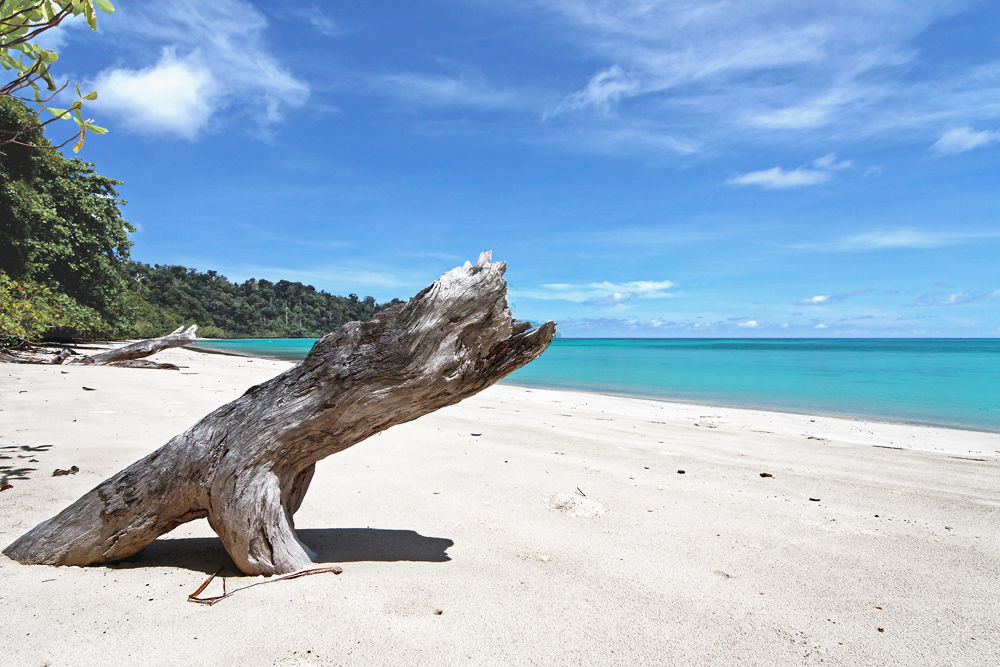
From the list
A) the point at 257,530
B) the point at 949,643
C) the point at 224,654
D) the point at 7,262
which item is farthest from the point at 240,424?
the point at 7,262

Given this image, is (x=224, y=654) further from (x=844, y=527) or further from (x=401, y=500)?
(x=844, y=527)

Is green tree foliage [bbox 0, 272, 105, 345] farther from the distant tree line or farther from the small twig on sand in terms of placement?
the small twig on sand

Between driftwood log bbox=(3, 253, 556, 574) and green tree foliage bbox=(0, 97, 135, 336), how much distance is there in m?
22.1

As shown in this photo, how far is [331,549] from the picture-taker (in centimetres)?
337

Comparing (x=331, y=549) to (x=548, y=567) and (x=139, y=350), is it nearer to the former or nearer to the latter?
(x=548, y=567)

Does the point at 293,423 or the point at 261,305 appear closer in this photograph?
the point at 293,423

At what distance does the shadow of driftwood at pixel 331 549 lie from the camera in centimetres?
305

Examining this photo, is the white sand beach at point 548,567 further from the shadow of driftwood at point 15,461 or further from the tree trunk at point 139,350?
the tree trunk at point 139,350

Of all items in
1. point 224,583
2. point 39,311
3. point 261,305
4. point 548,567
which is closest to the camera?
point 224,583

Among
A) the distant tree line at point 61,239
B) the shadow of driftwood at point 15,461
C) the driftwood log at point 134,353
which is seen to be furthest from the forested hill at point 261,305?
the shadow of driftwood at point 15,461

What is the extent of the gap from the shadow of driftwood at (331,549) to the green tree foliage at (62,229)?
21.9 meters

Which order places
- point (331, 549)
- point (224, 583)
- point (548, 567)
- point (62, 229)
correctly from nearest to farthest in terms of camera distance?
1. point (224, 583)
2. point (548, 567)
3. point (331, 549)
4. point (62, 229)

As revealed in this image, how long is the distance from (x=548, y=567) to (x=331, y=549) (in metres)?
1.45

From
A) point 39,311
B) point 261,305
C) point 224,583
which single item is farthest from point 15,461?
point 261,305
